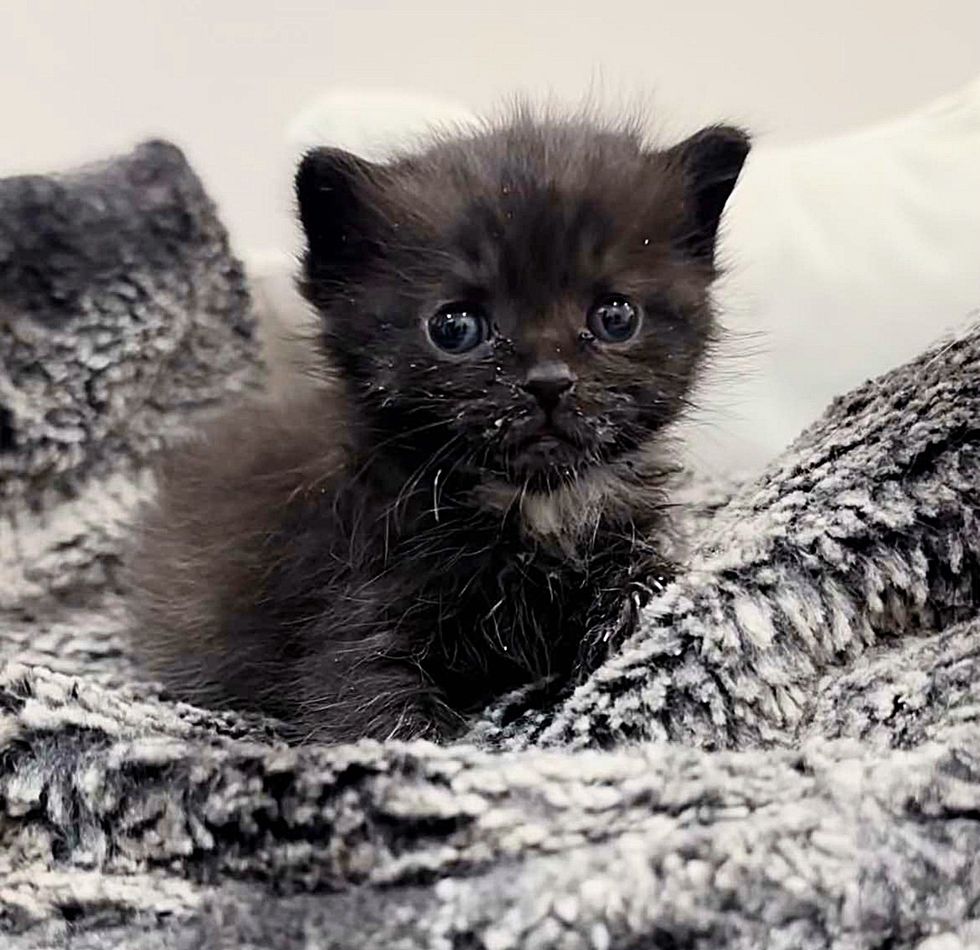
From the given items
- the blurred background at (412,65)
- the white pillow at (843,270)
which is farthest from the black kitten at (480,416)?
the blurred background at (412,65)

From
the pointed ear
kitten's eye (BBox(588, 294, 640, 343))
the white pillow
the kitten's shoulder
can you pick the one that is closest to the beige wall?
the white pillow

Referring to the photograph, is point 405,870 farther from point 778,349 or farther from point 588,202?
point 778,349

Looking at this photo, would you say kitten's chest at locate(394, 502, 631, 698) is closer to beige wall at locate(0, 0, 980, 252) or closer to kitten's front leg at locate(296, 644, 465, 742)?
kitten's front leg at locate(296, 644, 465, 742)

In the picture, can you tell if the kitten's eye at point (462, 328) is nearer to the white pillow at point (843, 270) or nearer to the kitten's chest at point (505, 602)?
the kitten's chest at point (505, 602)

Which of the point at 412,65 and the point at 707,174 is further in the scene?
the point at 412,65

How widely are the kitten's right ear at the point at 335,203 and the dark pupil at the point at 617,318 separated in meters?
0.22

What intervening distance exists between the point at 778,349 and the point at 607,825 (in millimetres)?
1060

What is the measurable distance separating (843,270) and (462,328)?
2.73 ft

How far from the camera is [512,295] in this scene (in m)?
1.00

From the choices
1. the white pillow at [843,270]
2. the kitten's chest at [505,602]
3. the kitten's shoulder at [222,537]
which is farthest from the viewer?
the white pillow at [843,270]

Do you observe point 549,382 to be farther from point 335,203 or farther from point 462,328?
point 335,203

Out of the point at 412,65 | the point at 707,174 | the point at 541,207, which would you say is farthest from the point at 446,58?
the point at 541,207

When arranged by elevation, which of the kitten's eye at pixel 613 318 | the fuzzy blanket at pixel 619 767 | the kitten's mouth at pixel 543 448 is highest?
the kitten's eye at pixel 613 318

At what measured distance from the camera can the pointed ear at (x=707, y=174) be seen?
115cm
